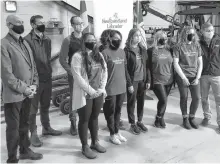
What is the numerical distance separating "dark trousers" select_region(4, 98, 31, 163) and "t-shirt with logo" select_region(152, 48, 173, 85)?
5.59 feet

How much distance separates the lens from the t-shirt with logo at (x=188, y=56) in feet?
11.3

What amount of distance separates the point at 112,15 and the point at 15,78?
2179 millimetres

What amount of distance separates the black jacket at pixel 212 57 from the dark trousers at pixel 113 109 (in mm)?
1309

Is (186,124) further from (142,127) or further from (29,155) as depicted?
(29,155)

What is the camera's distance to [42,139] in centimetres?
338

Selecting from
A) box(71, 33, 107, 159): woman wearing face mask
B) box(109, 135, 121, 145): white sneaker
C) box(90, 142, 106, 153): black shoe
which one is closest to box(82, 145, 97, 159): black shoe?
box(71, 33, 107, 159): woman wearing face mask

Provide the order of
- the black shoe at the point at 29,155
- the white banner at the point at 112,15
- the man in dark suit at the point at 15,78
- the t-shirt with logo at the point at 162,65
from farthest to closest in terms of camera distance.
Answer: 1. the white banner at the point at 112,15
2. the t-shirt with logo at the point at 162,65
3. the black shoe at the point at 29,155
4. the man in dark suit at the point at 15,78

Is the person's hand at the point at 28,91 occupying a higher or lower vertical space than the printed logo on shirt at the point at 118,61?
lower

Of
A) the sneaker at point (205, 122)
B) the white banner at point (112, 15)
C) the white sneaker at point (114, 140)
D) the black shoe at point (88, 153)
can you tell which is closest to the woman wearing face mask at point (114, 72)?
the white sneaker at point (114, 140)

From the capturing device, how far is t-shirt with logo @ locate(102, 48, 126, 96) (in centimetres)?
292

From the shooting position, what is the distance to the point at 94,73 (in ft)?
8.89

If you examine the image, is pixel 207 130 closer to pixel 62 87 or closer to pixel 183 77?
pixel 183 77

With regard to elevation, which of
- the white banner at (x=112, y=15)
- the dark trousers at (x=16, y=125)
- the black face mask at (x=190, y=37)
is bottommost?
the dark trousers at (x=16, y=125)

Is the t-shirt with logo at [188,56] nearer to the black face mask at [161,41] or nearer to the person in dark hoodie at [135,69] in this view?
the black face mask at [161,41]
